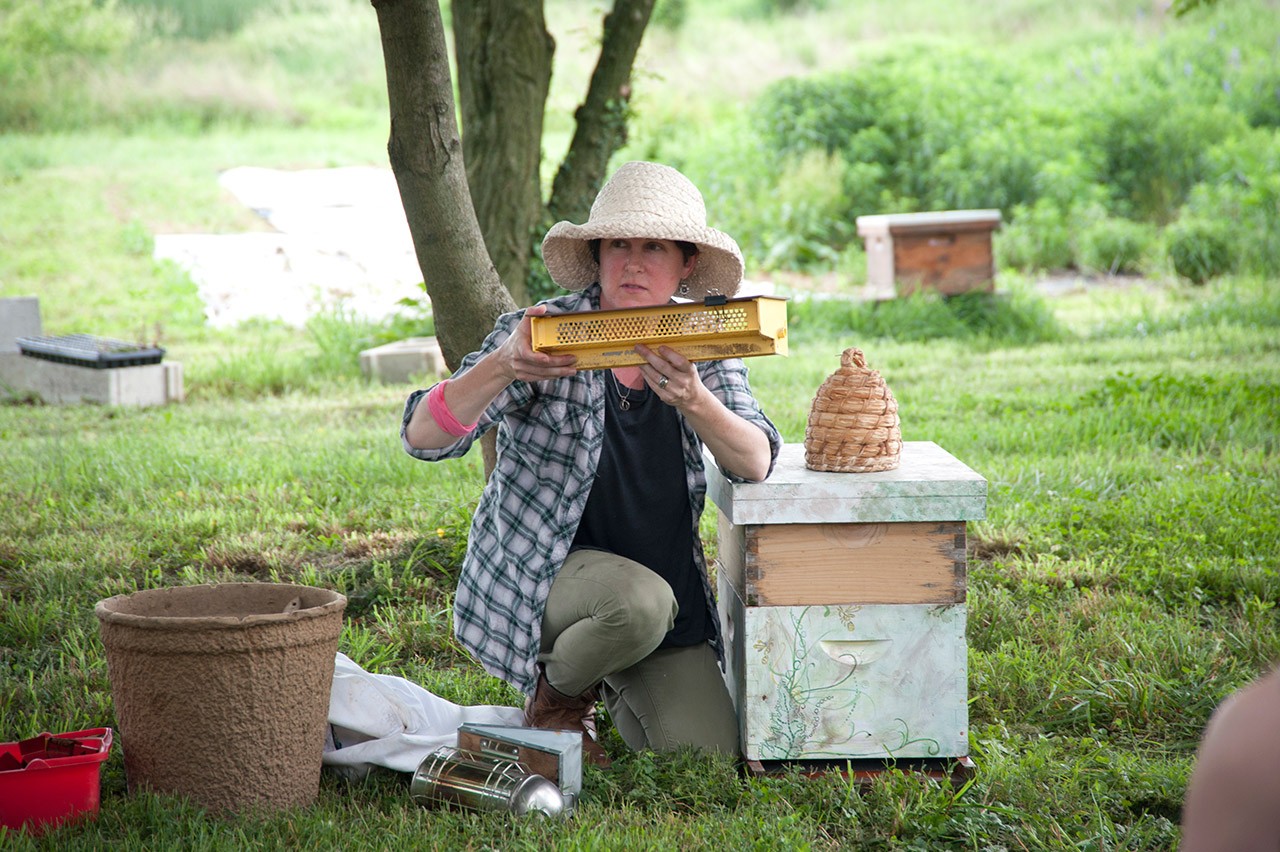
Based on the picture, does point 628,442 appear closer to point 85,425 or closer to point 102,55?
point 85,425

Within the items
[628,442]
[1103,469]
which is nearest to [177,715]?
[628,442]

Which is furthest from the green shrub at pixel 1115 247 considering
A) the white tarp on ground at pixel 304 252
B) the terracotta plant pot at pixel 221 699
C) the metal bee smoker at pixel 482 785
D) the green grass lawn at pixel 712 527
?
the terracotta plant pot at pixel 221 699

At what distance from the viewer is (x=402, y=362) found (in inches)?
321

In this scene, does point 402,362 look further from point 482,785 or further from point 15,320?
point 482,785

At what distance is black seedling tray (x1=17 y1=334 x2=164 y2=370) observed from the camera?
7578 millimetres

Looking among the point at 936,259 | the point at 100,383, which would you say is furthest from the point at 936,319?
the point at 100,383

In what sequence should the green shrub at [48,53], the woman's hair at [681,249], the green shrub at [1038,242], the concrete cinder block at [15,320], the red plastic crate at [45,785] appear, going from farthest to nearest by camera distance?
the green shrub at [48,53], the green shrub at [1038,242], the concrete cinder block at [15,320], the woman's hair at [681,249], the red plastic crate at [45,785]

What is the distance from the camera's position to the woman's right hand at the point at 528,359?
2625 mm

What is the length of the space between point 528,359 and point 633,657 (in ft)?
2.69

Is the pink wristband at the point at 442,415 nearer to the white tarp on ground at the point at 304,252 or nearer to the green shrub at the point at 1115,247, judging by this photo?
the white tarp on ground at the point at 304,252

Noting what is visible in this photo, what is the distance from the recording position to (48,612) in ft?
12.6

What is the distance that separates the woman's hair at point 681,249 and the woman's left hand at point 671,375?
1.38 feet

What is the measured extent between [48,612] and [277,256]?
8849mm

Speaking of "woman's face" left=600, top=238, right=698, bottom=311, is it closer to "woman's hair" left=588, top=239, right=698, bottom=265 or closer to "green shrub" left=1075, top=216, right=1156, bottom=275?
"woman's hair" left=588, top=239, right=698, bottom=265
